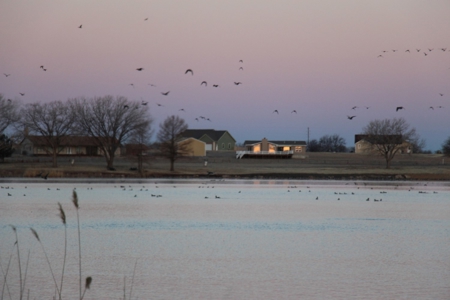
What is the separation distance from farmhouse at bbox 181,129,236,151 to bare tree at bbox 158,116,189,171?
40.6 metres

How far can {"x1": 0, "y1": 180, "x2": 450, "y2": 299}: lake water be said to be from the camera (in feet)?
51.8

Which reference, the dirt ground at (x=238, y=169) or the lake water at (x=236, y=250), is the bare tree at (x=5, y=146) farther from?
the lake water at (x=236, y=250)

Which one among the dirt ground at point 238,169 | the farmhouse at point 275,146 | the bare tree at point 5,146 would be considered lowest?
the dirt ground at point 238,169

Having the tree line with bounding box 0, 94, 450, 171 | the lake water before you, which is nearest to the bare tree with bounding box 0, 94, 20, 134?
the tree line with bounding box 0, 94, 450, 171

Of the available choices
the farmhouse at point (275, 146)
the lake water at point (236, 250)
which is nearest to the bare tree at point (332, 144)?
the farmhouse at point (275, 146)

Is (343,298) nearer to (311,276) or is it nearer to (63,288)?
(311,276)

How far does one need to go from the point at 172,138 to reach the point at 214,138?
157 ft

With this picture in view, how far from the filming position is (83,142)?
109812mm

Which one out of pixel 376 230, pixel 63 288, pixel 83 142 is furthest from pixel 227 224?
pixel 83 142

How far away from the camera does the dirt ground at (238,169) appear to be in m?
78.3

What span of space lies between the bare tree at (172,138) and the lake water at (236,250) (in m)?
44.7

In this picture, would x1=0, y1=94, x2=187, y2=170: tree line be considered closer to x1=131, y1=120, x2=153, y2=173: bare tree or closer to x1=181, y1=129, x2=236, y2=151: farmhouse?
x1=131, y1=120, x2=153, y2=173: bare tree

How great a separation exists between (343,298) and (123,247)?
8.81m

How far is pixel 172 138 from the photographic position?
84562 millimetres
